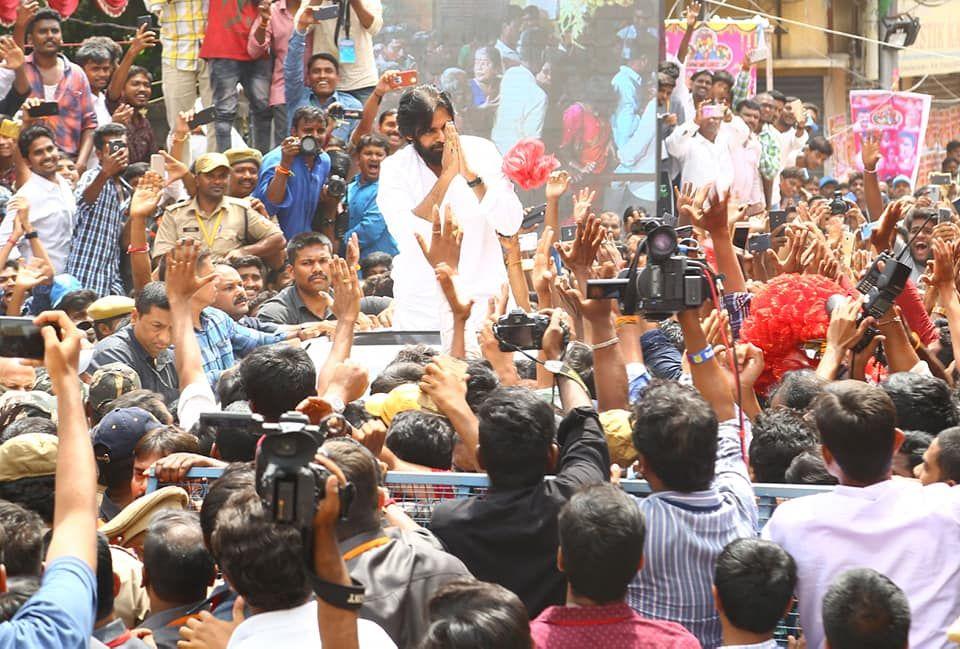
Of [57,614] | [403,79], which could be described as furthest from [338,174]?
[57,614]

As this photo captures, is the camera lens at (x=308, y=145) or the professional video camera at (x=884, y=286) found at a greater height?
the camera lens at (x=308, y=145)

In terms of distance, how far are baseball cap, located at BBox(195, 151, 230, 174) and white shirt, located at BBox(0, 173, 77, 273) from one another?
0.92m

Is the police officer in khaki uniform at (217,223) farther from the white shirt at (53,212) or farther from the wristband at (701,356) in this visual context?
the wristband at (701,356)

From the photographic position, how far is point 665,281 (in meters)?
4.45

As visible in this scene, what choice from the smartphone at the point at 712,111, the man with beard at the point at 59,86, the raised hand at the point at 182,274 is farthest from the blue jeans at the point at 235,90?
the raised hand at the point at 182,274

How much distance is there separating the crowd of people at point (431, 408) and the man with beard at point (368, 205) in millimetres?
23

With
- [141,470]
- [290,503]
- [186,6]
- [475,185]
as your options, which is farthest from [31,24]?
[290,503]

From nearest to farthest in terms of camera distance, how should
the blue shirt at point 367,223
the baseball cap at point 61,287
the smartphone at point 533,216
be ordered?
1. the baseball cap at point 61,287
2. the smartphone at point 533,216
3. the blue shirt at point 367,223

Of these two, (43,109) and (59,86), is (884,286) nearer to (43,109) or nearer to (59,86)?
(43,109)

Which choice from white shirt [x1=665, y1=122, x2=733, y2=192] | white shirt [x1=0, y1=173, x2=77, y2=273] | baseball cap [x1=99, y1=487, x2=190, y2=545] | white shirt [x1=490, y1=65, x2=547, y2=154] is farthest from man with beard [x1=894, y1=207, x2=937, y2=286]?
white shirt [x1=0, y1=173, x2=77, y2=273]

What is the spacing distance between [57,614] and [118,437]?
6.79 feet

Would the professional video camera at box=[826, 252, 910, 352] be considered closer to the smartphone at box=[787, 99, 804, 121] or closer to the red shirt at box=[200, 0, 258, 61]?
the red shirt at box=[200, 0, 258, 61]

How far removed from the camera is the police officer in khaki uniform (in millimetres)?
9578

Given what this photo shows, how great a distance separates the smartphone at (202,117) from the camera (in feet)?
33.4
